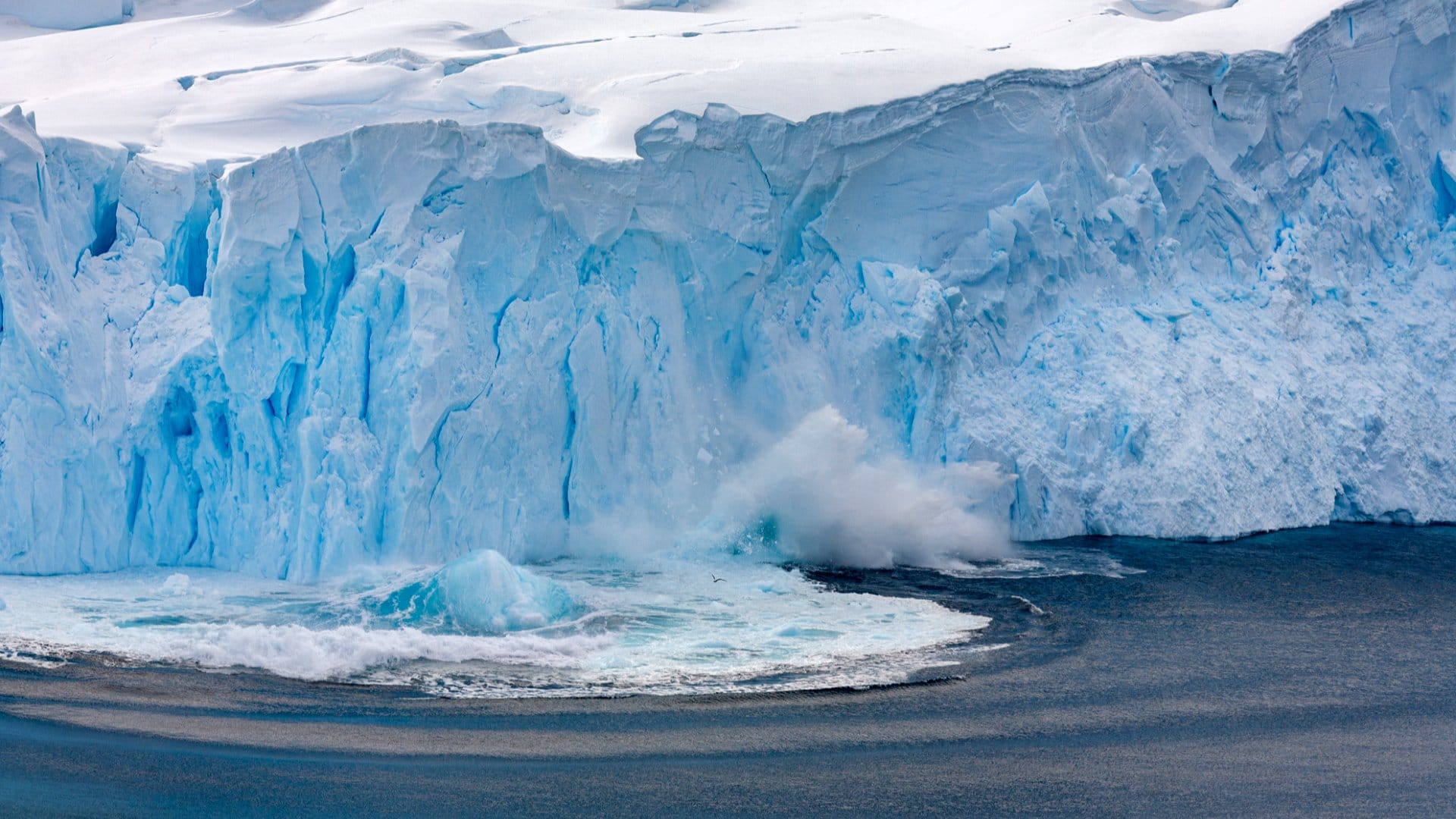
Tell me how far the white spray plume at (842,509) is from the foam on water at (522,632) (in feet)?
3.25

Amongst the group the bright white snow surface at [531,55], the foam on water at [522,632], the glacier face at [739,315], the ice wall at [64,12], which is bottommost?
the foam on water at [522,632]

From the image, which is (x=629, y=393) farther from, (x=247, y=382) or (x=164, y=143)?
(x=164, y=143)

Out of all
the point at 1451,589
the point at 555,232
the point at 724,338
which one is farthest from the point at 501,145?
the point at 1451,589

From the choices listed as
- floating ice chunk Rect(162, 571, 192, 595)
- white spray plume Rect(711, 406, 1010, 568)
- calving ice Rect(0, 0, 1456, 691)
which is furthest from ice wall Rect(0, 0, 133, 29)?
white spray plume Rect(711, 406, 1010, 568)

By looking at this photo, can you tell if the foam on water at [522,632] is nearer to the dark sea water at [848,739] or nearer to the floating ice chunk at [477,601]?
the floating ice chunk at [477,601]

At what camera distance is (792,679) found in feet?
29.7

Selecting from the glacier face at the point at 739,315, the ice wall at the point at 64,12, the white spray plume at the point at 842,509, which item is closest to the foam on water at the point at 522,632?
the glacier face at the point at 739,315

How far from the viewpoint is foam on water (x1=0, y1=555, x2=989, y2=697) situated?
9.08 metres

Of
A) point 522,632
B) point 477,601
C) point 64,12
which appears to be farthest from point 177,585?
point 64,12

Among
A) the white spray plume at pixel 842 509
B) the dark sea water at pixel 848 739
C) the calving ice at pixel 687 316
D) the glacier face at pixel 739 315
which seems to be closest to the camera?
the dark sea water at pixel 848 739

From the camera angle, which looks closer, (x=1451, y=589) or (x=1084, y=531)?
(x=1451, y=589)

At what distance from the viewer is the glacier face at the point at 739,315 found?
38.2 feet

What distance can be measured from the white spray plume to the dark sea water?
2377mm

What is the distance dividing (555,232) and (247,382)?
2866mm
